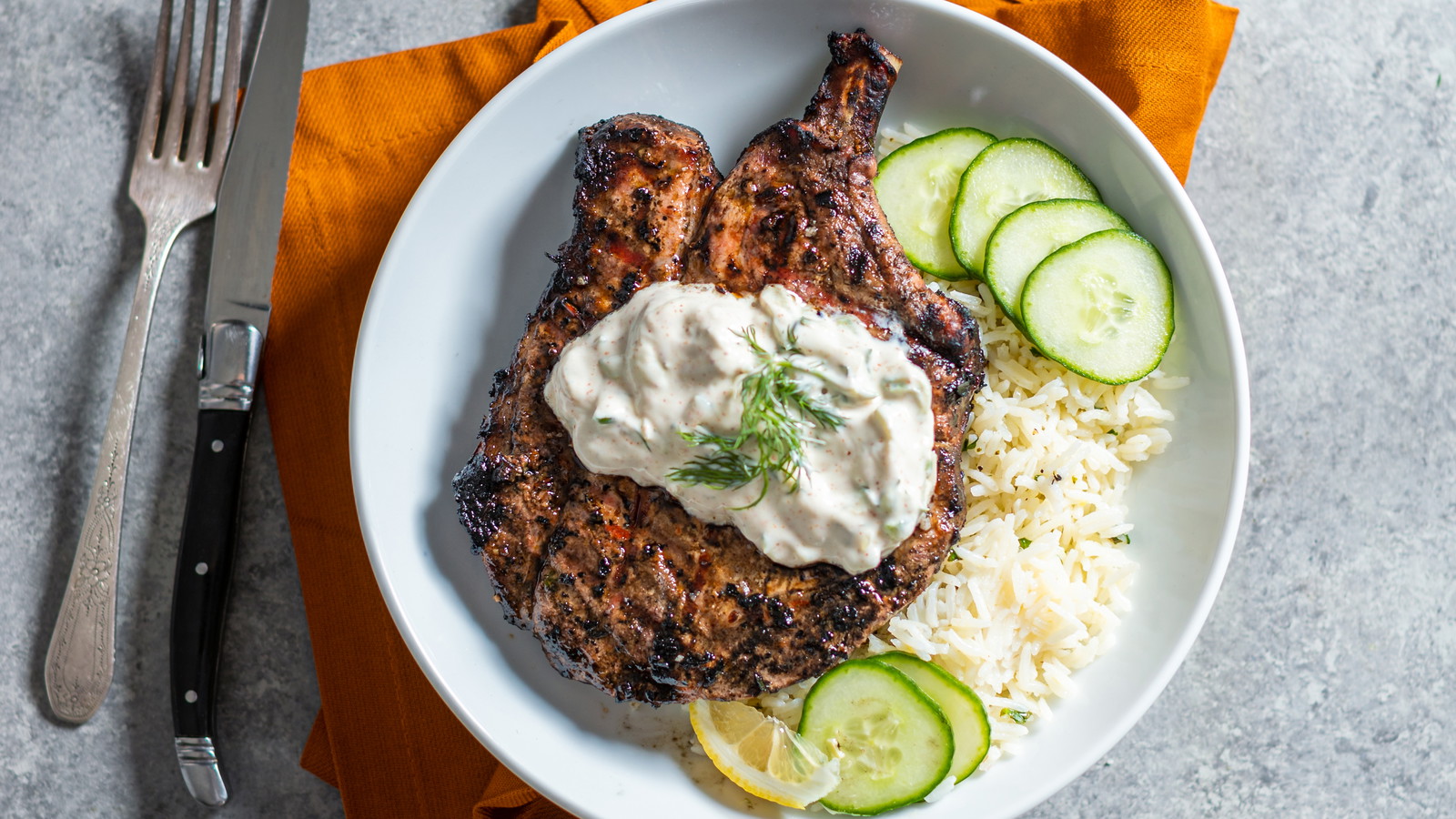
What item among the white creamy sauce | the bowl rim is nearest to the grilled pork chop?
the white creamy sauce

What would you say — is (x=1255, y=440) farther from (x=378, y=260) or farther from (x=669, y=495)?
(x=378, y=260)

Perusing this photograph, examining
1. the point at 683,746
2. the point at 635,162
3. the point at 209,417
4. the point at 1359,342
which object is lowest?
the point at 683,746

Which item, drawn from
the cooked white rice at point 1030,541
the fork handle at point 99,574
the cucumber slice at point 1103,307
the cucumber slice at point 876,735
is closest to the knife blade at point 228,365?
the fork handle at point 99,574

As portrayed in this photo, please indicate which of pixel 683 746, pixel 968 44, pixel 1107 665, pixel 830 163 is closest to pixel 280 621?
pixel 683 746

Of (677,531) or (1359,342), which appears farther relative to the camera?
(1359,342)

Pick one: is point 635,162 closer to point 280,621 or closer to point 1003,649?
point 1003,649

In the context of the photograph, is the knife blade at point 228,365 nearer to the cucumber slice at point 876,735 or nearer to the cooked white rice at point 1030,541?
the cooked white rice at point 1030,541
